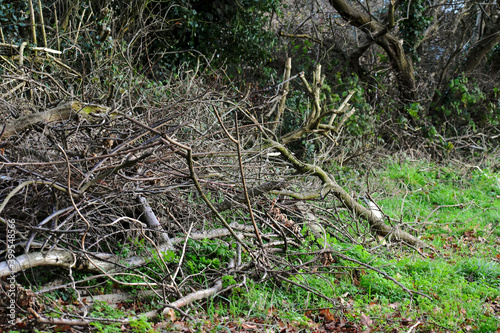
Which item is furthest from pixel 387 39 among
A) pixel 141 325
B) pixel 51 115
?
pixel 141 325

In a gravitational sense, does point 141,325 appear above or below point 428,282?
above

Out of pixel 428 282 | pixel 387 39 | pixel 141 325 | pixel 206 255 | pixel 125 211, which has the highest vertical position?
pixel 387 39

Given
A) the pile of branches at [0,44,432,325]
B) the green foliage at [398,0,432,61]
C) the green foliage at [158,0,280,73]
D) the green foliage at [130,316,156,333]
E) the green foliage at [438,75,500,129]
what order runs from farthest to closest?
the green foliage at [438,75,500,129]
the green foliage at [398,0,432,61]
the green foliage at [158,0,280,73]
the pile of branches at [0,44,432,325]
the green foliage at [130,316,156,333]

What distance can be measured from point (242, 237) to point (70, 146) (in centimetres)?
188

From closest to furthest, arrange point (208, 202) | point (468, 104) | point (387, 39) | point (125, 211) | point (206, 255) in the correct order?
point (208, 202)
point (206, 255)
point (125, 211)
point (387, 39)
point (468, 104)

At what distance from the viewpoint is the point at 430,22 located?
10992mm

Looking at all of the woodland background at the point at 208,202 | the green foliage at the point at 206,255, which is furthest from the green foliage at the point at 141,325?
the green foliage at the point at 206,255

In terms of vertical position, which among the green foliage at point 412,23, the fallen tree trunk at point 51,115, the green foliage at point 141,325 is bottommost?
the green foliage at point 141,325

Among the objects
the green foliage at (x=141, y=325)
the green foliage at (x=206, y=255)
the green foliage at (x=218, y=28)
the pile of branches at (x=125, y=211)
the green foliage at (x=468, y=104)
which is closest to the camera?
the green foliage at (x=141, y=325)

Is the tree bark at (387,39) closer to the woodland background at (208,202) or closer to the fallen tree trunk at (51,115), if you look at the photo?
the woodland background at (208,202)

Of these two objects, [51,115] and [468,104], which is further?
[468,104]

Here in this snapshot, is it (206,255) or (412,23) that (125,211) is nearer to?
(206,255)

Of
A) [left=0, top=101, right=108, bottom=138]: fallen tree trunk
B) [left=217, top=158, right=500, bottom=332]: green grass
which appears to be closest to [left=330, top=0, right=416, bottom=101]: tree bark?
[left=217, top=158, right=500, bottom=332]: green grass

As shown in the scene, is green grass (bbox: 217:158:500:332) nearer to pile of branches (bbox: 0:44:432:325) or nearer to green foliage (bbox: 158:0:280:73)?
pile of branches (bbox: 0:44:432:325)
